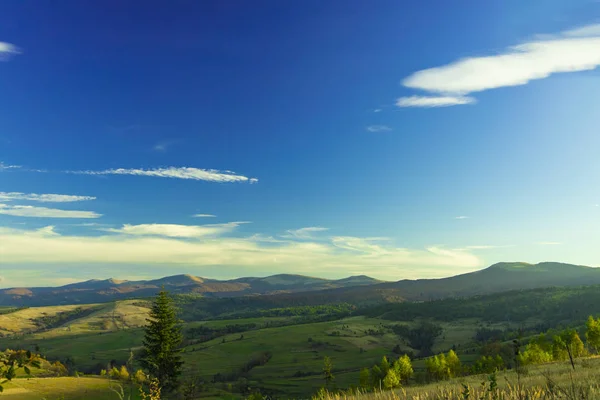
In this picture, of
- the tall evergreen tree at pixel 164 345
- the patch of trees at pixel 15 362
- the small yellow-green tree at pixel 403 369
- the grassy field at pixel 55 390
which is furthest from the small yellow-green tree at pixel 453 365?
the patch of trees at pixel 15 362

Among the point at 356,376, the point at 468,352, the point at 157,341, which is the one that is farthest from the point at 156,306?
the point at 468,352

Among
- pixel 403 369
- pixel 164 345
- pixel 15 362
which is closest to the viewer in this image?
pixel 15 362

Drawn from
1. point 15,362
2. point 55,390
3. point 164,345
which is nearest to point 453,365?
point 164,345

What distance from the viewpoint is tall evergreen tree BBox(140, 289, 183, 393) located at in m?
73.7

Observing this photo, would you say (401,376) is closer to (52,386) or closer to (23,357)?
(52,386)

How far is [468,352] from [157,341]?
548ft

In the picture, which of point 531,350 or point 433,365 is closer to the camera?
point 531,350

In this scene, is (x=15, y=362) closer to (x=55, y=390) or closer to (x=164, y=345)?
(x=164, y=345)

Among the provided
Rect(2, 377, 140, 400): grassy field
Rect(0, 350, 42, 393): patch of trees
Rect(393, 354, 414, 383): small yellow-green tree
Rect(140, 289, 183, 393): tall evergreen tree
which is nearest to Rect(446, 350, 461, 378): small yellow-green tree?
Rect(393, 354, 414, 383): small yellow-green tree

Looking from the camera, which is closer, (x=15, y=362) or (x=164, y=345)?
(x=15, y=362)

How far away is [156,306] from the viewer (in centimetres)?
8012

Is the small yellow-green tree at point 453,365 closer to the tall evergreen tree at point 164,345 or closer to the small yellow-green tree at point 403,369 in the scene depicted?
the small yellow-green tree at point 403,369

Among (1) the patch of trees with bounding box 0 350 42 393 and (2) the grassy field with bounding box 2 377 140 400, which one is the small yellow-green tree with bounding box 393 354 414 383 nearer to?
(2) the grassy field with bounding box 2 377 140 400

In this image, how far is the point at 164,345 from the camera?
75188 millimetres
